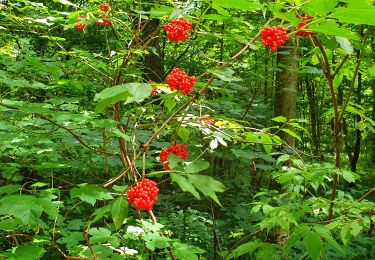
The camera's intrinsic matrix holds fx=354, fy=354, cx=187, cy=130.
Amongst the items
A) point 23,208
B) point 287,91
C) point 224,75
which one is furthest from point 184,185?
point 287,91

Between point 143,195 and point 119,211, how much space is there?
0.16 metres

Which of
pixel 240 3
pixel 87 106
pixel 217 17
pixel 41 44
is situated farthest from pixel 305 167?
pixel 41 44

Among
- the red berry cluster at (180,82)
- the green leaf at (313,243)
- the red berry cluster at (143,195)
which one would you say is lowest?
the green leaf at (313,243)

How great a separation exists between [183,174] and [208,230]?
490 centimetres

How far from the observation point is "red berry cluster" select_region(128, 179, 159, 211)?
1482 mm

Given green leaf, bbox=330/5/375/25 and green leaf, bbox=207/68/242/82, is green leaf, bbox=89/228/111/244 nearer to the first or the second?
green leaf, bbox=207/68/242/82

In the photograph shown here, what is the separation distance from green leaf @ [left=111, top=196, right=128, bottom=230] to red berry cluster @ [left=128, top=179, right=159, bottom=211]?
0.24 feet

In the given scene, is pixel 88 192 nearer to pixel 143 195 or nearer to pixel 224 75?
pixel 143 195

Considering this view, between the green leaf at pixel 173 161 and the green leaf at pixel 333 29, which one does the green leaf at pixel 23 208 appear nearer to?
the green leaf at pixel 173 161

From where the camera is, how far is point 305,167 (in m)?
2.92

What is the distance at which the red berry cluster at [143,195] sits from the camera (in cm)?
148

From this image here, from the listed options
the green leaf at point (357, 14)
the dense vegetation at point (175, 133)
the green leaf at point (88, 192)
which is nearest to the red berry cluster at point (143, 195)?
the dense vegetation at point (175, 133)

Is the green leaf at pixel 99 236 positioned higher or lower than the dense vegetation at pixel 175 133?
lower

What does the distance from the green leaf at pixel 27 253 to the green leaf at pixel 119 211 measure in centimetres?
50
